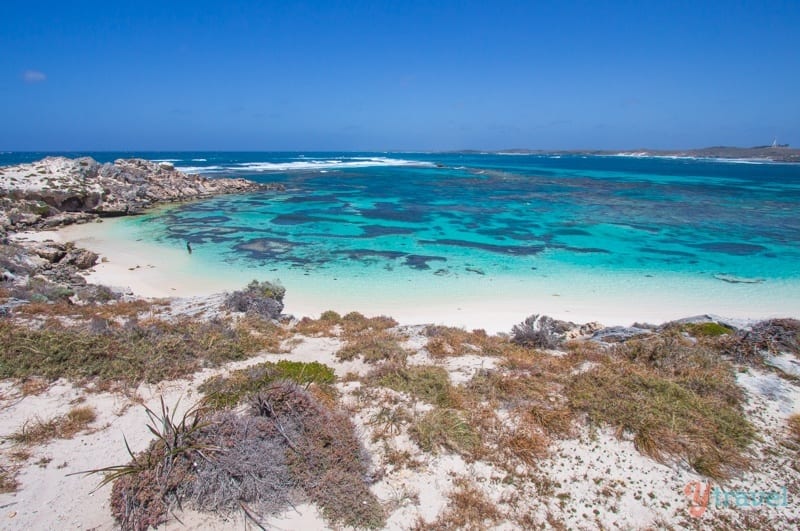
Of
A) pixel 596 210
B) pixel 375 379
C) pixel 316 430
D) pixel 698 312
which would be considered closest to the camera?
pixel 316 430

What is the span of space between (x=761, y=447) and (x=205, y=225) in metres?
32.7

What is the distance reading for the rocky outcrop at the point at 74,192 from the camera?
27.6 meters

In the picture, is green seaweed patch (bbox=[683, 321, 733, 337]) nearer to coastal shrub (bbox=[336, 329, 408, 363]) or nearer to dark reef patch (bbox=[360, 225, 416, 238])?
coastal shrub (bbox=[336, 329, 408, 363])

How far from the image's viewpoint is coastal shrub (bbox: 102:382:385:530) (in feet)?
15.3

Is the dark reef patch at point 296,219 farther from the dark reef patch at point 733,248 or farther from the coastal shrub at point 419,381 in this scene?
the dark reef patch at point 733,248

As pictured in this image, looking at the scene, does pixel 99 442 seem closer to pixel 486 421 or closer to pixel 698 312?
pixel 486 421

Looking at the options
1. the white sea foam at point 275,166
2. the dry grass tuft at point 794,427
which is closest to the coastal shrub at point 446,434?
the dry grass tuft at point 794,427

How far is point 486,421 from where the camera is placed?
247 inches

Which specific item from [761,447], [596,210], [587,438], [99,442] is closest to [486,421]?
[587,438]

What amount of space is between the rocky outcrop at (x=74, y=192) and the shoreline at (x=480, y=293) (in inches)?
504

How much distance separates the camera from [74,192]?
31078 mm

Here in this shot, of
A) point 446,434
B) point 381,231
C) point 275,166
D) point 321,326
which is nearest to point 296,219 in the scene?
point 381,231

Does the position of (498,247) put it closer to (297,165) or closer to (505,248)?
(505,248)

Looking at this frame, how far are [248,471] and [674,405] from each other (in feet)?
21.6
